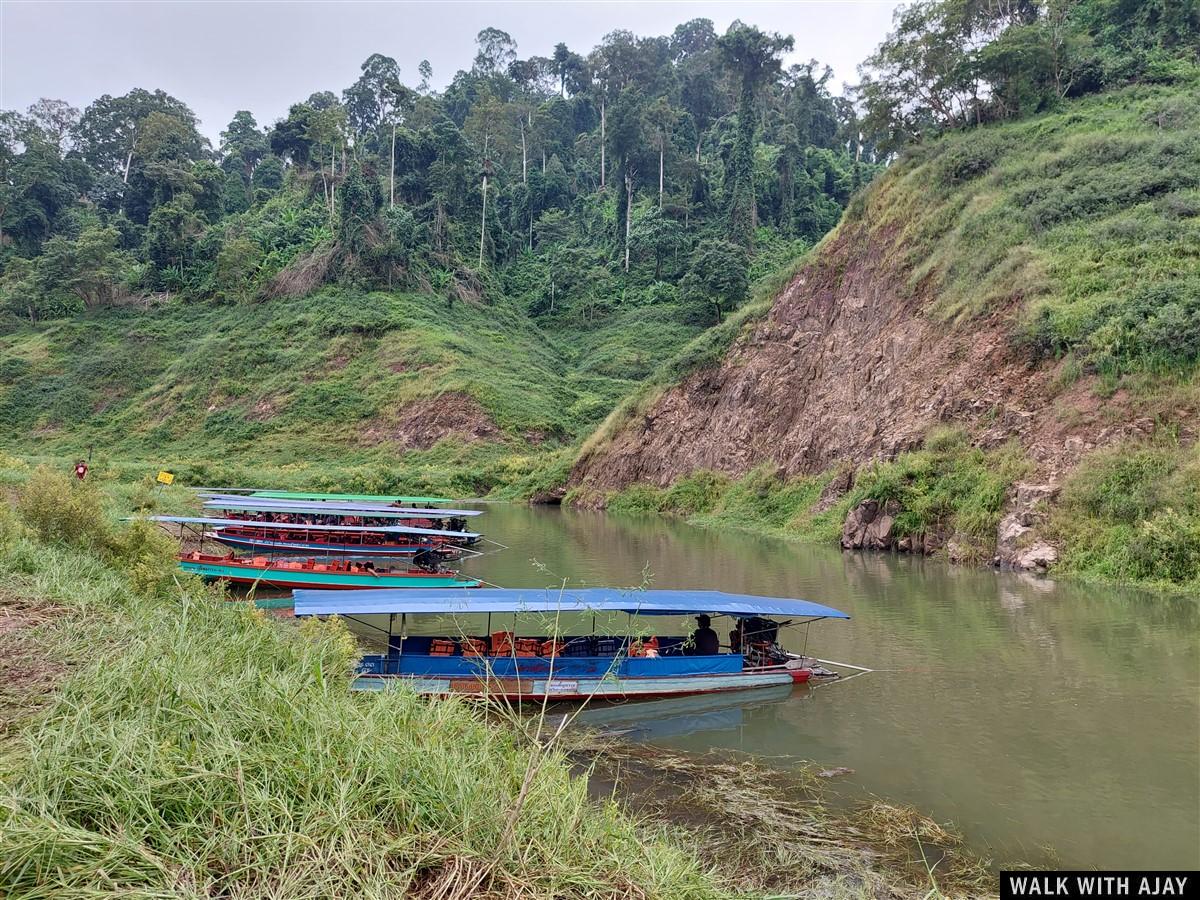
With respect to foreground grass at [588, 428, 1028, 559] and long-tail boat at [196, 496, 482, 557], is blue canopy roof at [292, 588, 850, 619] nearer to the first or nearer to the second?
long-tail boat at [196, 496, 482, 557]

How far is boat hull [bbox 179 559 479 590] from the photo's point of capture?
21562 millimetres

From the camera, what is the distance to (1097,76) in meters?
42.6

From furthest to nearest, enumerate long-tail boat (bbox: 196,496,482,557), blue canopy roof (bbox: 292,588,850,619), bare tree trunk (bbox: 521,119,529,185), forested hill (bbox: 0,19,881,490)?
bare tree trunk (bbox: 521,119,529,185), forested hill (bbox: 0,19,881,490), long-tail boat (bbox: 196,496,482,557), blue canopy roof (bbox: 292,588,850,619)

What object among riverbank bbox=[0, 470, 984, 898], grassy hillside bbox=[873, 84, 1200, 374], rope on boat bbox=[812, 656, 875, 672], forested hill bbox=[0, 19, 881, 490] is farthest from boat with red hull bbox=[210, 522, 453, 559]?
forested hill bbox=[0, 19, 881, 490]

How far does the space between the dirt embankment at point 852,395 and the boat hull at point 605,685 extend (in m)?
15.5

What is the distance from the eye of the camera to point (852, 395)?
37281 mm

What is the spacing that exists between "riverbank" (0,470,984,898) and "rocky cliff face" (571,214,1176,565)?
62.3 feet

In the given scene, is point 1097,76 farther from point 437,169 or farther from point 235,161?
point 235,161

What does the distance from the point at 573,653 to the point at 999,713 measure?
713 centimetres

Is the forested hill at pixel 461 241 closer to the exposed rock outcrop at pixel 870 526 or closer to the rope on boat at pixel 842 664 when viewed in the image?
the exposed rock outcrop at pixel 870 526

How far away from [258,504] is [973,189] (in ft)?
118

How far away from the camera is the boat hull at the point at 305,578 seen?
849 inches

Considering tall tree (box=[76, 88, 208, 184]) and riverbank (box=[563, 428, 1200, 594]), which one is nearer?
riverbank (box=[563, 428, 1200, 594])

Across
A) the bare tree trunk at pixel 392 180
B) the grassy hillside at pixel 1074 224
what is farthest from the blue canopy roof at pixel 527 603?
the bare tree trunk at pixel 392 180
